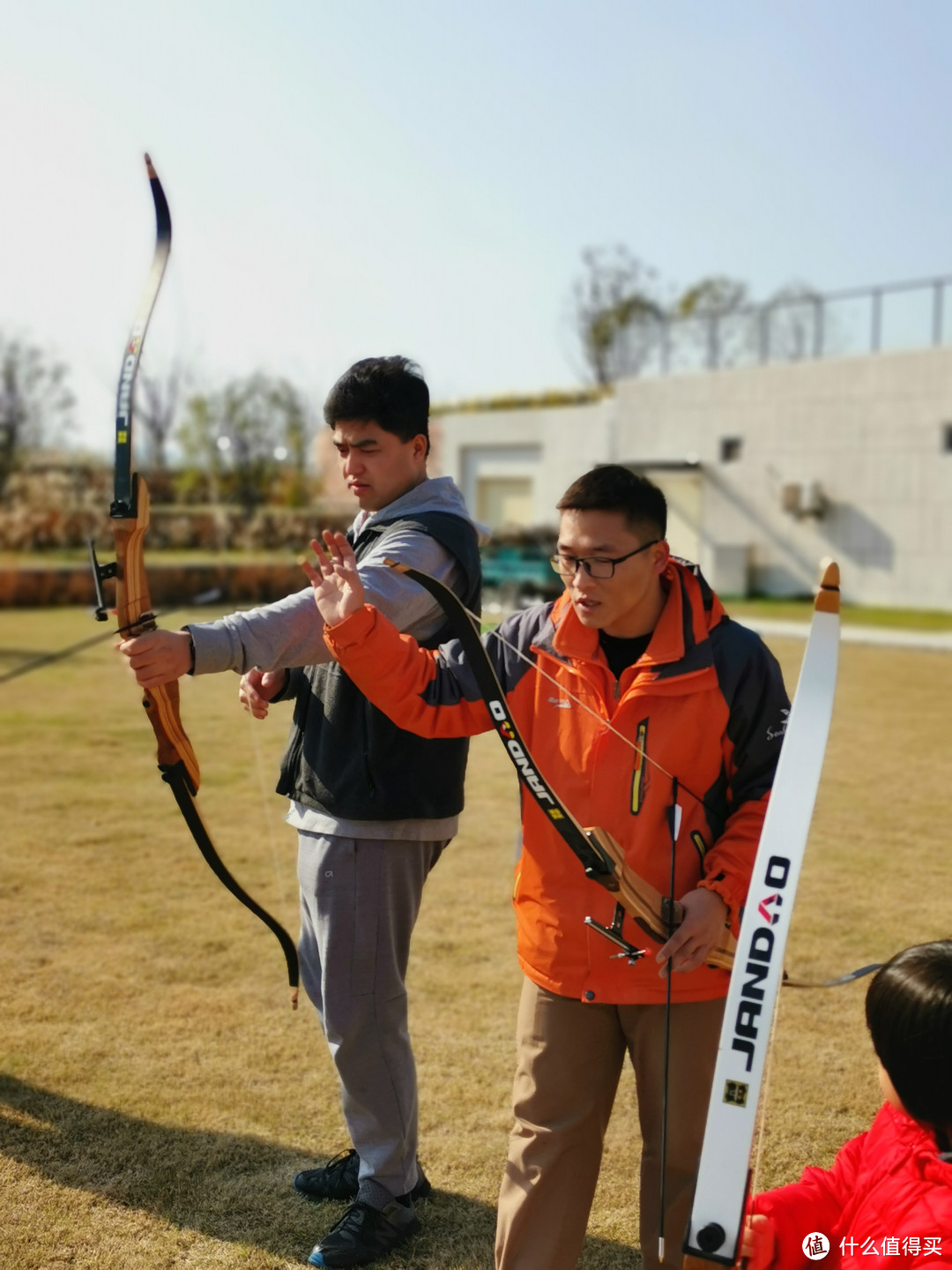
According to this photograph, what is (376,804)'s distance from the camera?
2594mm

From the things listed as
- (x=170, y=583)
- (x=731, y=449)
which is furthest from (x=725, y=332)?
(x=170, y=583)

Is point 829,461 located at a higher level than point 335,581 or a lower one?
higher

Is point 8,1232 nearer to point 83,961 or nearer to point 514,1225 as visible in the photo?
point 514,1225

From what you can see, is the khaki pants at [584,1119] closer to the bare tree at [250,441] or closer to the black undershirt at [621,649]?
the black undershirt at [621,649]

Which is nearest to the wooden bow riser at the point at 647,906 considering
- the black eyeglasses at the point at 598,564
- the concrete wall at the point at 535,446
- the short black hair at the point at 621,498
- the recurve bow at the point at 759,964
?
the recurve bow at the point at 759,964

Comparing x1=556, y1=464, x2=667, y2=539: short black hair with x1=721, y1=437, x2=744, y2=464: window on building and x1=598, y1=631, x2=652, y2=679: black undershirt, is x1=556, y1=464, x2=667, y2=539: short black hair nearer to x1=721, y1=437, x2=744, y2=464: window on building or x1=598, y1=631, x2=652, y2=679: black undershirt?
x1=598, y1=631, x2=652, y2=679: black undershirt

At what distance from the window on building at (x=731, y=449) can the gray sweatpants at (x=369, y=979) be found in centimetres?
2321

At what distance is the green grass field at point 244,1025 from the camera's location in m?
2.85

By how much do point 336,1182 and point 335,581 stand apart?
1.56 metres

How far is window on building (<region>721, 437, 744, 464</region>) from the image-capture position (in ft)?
81.9

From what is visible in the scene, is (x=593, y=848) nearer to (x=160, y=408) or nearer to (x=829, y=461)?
(x=829, y=461)

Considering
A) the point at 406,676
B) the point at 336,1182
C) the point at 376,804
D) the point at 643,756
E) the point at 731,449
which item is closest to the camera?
the point at 643,756

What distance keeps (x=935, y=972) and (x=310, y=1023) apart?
2.62 m

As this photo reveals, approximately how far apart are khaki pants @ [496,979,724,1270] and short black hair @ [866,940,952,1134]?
0.45m
